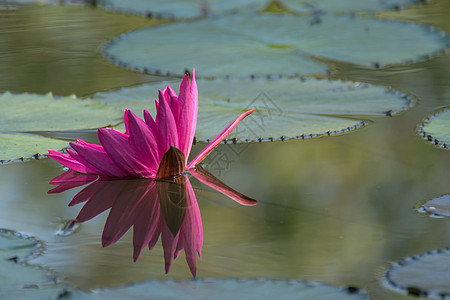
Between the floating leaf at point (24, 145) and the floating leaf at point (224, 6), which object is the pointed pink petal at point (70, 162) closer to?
the floating leaf at point (24, 145)

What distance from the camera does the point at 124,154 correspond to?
161 cm

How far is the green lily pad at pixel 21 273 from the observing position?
1130mm

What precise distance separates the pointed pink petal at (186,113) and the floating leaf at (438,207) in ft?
1.98

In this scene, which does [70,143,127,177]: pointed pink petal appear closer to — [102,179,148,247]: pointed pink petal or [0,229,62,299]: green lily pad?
[102,179,148,247]: pointed pink petal

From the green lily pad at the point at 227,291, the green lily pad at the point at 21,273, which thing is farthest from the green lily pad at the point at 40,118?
the green lily pad at the point at 227,291

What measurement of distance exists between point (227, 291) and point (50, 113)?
4.18 ft

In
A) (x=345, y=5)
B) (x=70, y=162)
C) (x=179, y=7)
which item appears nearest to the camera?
(x=70, y=162)

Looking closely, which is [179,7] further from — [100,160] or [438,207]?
[438,207]

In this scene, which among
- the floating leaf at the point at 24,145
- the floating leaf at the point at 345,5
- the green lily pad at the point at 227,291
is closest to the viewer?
the green lily pad at the point at 227,291

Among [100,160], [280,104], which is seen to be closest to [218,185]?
[100,160]

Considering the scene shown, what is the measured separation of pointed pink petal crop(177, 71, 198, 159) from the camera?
1651mm

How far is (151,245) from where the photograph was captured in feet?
4.42

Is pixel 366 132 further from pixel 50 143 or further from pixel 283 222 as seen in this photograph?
pixel 50 143

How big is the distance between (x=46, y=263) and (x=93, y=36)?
7.67ft
